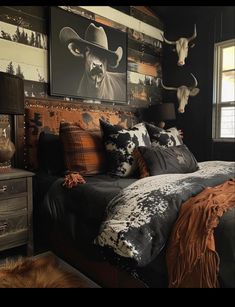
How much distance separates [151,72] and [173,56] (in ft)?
1.37

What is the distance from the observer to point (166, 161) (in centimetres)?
182

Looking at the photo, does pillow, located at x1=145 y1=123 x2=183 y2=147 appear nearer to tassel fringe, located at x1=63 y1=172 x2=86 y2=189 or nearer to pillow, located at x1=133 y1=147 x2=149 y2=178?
pillow, located at x1=133 y1=147 x2=149 y2=178

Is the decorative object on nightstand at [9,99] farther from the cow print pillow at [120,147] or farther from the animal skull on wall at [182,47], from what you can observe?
the animal skull on wall at [182,47]

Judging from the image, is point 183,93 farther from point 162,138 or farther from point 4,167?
point 4,167

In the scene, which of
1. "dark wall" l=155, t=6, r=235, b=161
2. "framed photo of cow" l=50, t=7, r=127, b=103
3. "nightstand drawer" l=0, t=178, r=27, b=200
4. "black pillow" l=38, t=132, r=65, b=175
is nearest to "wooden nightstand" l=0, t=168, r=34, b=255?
"nightstand drawer" l=0, t=178, r=27, b=200

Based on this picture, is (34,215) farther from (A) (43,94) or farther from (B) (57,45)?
(B) (57,45)

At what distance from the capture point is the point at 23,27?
221cm

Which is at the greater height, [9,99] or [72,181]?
[9,99]

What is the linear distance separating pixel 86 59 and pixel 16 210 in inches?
67.3

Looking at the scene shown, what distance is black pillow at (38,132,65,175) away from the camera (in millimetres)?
2045

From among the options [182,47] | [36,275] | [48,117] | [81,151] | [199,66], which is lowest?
[36,275]

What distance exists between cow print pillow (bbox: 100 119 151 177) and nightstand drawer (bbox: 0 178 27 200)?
651 millimetres

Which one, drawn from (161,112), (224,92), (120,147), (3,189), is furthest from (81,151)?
(224,92)

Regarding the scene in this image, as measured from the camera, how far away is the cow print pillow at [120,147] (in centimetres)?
193
